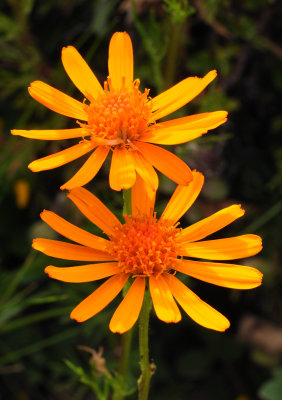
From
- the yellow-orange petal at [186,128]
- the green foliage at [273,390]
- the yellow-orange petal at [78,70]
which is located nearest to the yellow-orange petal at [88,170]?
the yellow-orange petal at [186,128]

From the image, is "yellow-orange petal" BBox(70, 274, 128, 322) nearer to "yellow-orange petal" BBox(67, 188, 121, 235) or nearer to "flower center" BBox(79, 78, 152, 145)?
"yellow-orange petal" BBox(67, 188, 121, 235)

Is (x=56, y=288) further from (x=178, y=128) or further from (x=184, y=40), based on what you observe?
(x=184, y=40)

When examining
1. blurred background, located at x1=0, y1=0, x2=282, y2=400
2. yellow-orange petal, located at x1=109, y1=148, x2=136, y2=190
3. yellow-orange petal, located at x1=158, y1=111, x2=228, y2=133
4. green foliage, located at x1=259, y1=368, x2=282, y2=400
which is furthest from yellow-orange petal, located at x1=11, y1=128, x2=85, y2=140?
green foliage, located at x1=259, y1=368, x2=282, y2=400

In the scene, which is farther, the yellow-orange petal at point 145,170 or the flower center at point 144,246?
the flower center at point 144,246

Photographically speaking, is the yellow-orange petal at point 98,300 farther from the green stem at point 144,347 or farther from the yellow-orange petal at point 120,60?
the yellow-orange petal at point 120,60

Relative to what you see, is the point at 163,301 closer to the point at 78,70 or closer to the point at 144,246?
the point at 144,246

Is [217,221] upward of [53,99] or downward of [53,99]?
downward

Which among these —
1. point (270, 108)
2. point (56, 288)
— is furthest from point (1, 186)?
point (270, 108)

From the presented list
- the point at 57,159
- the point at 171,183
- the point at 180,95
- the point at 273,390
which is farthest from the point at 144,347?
the point at 171,183
